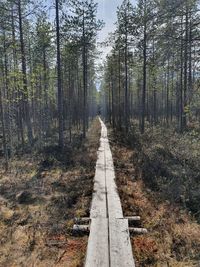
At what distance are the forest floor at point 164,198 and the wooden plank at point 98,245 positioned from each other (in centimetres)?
65

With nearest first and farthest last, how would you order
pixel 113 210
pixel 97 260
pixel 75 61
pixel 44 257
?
pixel 97 260 → pixel 44 257 → pixel 113 210 → pixel 75 61

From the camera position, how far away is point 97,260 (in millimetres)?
5316

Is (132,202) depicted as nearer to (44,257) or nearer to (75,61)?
(44,257)

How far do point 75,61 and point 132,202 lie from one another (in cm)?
2619

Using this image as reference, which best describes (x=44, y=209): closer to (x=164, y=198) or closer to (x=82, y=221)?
(x=82, y=221)

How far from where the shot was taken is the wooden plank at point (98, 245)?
5.26m

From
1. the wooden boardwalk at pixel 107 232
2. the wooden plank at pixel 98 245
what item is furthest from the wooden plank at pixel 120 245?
the wooden plank at pixel 98 245

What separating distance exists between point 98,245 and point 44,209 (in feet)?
9.74

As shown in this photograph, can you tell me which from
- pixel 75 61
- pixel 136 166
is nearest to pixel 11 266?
pixel 136 166

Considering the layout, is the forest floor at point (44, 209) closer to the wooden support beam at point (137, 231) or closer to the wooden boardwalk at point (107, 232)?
the wooden boardwalk at point (107, 232)

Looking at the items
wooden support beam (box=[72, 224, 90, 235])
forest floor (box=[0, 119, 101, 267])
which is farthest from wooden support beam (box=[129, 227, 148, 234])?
forest floor (box=[0, 119, 101, 267])

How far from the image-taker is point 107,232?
648 centimetres

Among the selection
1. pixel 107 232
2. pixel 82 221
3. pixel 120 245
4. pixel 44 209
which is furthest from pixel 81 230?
pixel 44 209

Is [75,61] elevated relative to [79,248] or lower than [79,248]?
elevated
